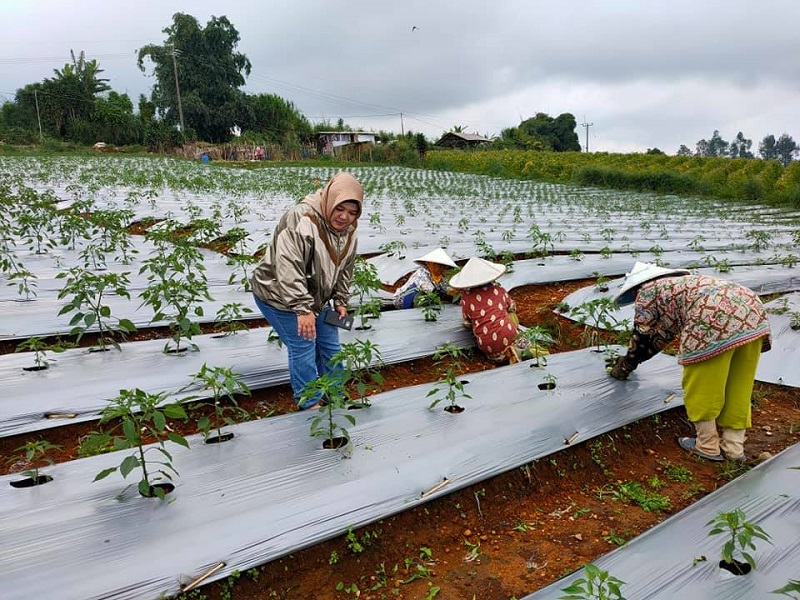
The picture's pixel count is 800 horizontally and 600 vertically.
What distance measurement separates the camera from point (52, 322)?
386 cm

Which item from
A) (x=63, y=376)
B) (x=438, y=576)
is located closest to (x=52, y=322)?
(x=63, y=376)

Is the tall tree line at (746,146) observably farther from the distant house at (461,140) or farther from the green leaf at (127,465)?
the green leaf at (127,465)

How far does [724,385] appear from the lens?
2.51 m

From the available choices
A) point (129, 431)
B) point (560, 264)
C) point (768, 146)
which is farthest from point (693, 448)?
point (768, 146)

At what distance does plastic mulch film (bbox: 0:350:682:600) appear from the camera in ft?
5.74

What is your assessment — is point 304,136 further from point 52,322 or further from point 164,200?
point 52,322

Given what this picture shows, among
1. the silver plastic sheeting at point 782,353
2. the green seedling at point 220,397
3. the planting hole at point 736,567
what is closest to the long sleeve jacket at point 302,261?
the green seedling at point 220,397

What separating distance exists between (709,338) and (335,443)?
1845 mm

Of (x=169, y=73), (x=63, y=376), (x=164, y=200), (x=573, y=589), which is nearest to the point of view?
(x=573, y=589)

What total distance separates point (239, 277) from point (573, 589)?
461 cm

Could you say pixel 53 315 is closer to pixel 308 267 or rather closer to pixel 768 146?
pixel 308 267

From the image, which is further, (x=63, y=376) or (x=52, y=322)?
(x=52, y=322)

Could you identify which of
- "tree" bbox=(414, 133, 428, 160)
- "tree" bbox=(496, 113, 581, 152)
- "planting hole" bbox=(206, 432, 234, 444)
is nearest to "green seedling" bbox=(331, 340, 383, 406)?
"planting hole" bbox=(206, 432, 234, 444)

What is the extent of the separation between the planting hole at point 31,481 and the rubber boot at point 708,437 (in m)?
3.05
